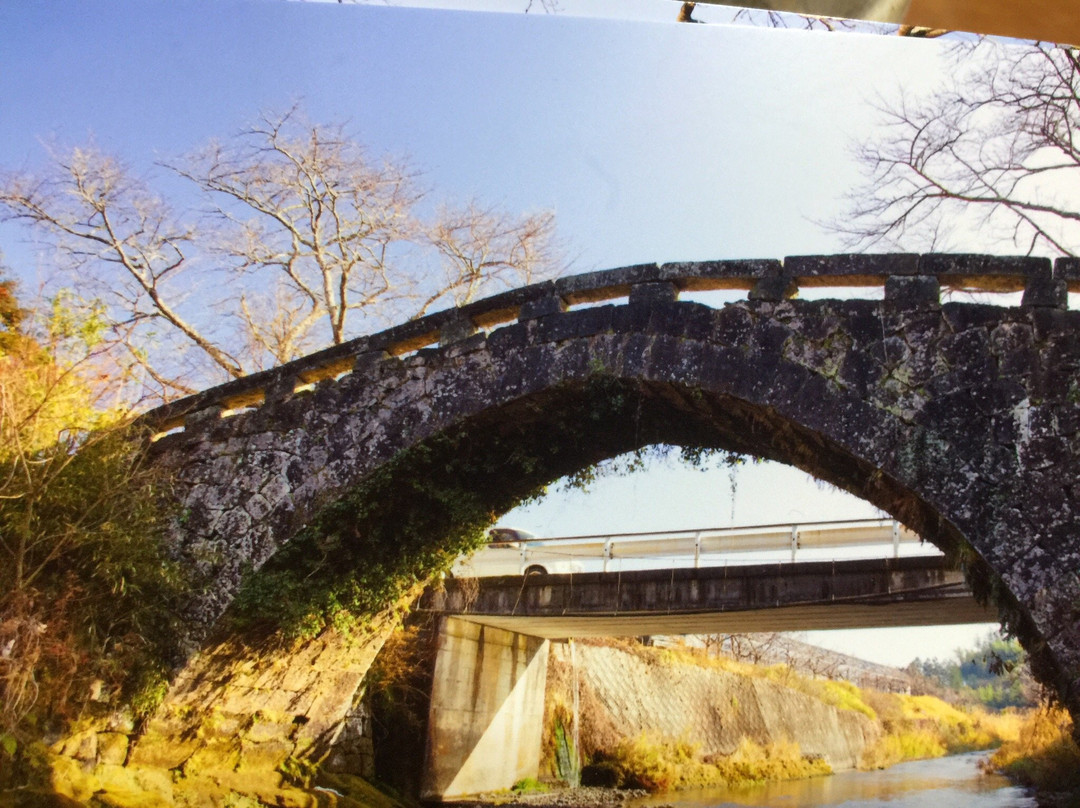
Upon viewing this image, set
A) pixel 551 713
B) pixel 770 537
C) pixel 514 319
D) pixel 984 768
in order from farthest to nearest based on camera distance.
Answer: pixel 984 768
pixel 551 713
pixel 770 537
pixel 514 319

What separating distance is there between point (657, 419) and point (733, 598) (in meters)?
4.85

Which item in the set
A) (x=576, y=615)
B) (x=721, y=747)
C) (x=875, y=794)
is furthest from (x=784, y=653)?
(x=576, y=615)

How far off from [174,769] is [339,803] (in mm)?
2219

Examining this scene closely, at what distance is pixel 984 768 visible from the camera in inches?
894

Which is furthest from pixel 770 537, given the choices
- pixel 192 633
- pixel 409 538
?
pixel 192 633

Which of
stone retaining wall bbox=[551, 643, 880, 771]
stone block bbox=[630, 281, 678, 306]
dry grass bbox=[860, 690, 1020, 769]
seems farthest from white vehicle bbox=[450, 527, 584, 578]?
dry grass bbox=[860, 690, 1020, 769]

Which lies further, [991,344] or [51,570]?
[51,570]

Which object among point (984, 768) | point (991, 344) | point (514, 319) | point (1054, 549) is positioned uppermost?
point (514, 319)

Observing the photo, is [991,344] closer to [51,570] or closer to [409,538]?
[409,538]

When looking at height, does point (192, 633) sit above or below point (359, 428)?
below

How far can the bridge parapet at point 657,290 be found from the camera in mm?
5402

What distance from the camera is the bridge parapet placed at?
5.40 metres

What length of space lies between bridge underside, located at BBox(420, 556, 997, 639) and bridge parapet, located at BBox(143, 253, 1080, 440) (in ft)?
14.9

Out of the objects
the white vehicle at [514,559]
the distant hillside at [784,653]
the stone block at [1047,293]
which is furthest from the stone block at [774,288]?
the distant hillside at [784,653]
